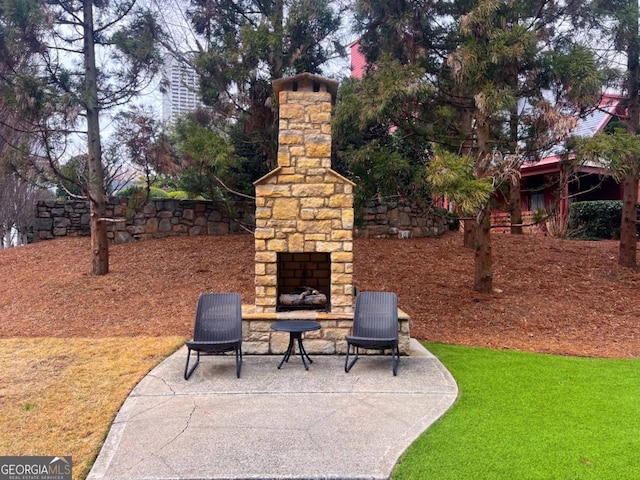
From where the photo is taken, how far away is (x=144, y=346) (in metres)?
5.95

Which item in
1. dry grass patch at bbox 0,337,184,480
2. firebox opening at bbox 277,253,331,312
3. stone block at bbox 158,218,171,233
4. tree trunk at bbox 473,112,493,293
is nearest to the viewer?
dry grass patch at bbox 0,337,184,480

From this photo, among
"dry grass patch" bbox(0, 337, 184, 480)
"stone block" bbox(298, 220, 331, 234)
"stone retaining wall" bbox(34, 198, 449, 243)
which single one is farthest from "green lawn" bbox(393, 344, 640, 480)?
"stone retaining wall" bbox(34, 198, 449, 243)

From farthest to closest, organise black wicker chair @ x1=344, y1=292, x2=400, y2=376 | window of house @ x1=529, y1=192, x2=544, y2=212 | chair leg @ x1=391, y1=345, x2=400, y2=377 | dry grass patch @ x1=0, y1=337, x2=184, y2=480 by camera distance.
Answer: window of house @ x1=529, y1=192, x2=544, y2=212, black wicker chair @ x1=344, y1=292, x2=400, y2=376, chair leg @ x1=391, y1=345, x2=400, y2=377, dry grass patch @ x1=0, y1=337, x2=184, y2=480

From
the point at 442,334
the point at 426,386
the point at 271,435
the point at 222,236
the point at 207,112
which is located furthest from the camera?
the point at 222,236

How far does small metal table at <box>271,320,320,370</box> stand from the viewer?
5111 mm

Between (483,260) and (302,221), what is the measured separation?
3.94 m

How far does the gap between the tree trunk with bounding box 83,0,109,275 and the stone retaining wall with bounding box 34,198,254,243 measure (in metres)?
2.14

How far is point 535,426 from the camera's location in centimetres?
358

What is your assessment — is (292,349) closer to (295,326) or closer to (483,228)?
(295,326)

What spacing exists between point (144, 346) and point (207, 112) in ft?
18.7

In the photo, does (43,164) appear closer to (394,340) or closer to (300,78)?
(300,78)

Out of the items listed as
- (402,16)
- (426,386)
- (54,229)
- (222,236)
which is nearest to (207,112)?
(222,236)

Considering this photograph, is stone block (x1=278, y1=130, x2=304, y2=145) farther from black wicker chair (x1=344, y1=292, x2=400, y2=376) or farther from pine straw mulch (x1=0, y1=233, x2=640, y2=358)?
pine straw mulch (x1=0, y1=233, x2=640, y2=358)

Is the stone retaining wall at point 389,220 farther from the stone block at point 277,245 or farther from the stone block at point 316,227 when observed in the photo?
the stone block at point 277,245
